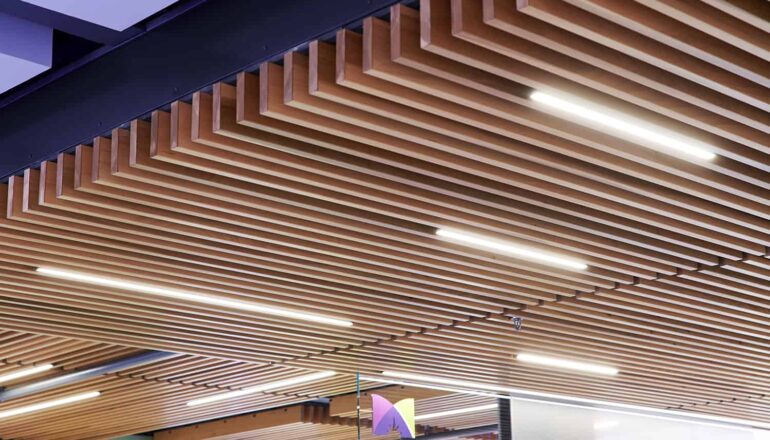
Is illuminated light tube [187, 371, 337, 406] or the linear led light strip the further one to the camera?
illuminated light tube [187, 371, 337, 406]

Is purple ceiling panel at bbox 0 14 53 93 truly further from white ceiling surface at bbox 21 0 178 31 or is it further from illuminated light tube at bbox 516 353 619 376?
illuminated light tube at bbox 516 353 619 376

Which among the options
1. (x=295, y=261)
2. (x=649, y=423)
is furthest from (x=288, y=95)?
(x=649, y=423)

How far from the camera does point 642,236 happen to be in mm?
5973

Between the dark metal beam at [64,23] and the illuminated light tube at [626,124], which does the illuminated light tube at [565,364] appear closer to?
the illuminated light tube at [626,124]

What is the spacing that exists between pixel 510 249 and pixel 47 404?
8.07 meters

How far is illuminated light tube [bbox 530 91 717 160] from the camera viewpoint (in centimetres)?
431

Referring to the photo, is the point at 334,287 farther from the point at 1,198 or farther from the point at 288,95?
the point at 288,95

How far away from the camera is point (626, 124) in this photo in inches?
179

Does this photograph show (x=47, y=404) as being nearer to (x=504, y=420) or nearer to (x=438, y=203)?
(x=504, y=420)

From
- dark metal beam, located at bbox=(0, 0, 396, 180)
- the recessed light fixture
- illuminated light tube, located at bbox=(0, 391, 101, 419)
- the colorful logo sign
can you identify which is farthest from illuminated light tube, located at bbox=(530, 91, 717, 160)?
illuminated light tube, located at bbox=(0, 391, 101, 419)

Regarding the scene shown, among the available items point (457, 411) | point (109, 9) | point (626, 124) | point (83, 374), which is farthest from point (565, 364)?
point (109, 9)

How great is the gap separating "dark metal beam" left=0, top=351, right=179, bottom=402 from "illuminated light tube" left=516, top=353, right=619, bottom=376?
3049 millimetres

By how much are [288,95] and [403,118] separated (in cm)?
47

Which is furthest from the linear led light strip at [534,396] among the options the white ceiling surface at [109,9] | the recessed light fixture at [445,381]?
the white ceiling surface at [109,9]
